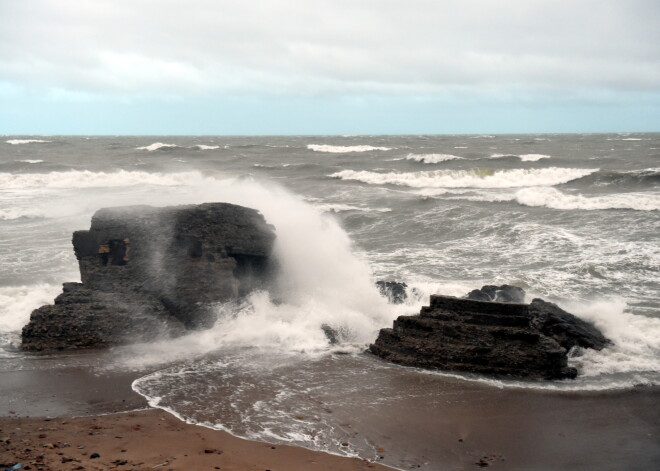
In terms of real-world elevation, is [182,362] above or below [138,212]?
below

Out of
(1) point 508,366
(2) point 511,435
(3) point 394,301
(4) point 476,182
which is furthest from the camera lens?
(4) point 476,182

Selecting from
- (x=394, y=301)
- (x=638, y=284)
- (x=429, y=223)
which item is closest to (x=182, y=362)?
(x=394, y=301)

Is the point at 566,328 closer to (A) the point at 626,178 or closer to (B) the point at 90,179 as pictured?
(A) the point at 626,178

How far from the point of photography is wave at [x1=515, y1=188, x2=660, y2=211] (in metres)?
21.7

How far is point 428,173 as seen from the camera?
1398 inches

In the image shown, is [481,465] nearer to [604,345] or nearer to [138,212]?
[604,345]

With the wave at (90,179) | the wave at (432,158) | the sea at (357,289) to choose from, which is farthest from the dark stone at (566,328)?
the wave at (432,158)

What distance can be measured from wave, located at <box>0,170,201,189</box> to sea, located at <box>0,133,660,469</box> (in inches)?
275

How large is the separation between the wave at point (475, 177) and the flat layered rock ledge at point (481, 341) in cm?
2377

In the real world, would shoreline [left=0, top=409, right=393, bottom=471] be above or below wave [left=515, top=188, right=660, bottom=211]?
below

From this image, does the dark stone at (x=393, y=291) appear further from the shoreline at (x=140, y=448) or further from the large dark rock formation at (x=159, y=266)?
A: the shoreline at (x=140, y=448)

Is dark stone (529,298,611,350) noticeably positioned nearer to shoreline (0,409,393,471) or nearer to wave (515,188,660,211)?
shoreline (0,409,393,471)

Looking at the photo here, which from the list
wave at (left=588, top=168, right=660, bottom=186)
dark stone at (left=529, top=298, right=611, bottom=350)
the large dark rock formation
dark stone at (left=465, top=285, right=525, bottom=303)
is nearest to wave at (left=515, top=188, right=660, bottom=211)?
wave at (left=588, top=168, right=660, bottom=186)

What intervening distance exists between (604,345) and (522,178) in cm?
2529
